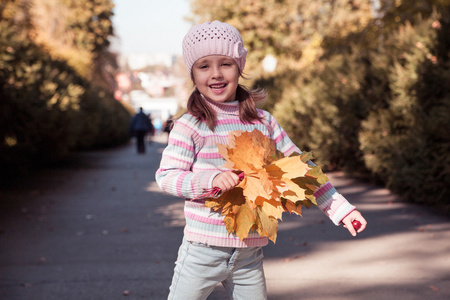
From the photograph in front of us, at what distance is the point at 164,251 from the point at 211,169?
370 cm

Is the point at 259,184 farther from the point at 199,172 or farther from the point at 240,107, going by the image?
the point at 240,107

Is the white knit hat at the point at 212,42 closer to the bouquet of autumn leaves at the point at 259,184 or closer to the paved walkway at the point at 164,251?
the bouquet of autumn leaves at the point at 259,184

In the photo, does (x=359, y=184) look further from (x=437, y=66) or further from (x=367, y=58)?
(x=437, y=66)

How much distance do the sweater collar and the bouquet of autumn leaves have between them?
0.38 m

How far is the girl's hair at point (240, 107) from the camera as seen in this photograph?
285 centimetres

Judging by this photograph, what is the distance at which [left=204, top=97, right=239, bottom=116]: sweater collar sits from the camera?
2.93m

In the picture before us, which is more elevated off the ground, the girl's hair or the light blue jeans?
the girl's hair

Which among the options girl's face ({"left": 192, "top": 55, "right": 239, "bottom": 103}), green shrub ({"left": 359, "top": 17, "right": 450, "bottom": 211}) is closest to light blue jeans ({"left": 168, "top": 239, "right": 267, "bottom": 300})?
girl's face ({"left": 192, "top": 55, "right": 239, "bottom": 103})

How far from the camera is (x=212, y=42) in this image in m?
2.85

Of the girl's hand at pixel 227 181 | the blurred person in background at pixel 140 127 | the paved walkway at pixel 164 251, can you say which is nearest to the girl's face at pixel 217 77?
the girl's hand at pixel 227 181

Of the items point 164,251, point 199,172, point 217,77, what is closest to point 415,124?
point 164,251

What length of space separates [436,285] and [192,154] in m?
2.93

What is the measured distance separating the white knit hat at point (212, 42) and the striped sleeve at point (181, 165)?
0.32m

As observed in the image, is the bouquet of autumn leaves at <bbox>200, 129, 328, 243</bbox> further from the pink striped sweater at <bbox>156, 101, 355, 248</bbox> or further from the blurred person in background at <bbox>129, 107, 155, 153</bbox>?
the blurred person in background at <bbox>129, 107, 155, 153</bbox>
